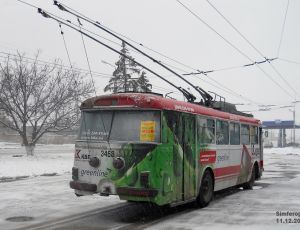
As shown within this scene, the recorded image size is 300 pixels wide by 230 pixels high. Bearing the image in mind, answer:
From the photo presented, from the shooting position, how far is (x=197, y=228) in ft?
31.6

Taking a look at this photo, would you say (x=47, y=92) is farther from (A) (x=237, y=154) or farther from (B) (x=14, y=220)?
(B) (x=14, y=220)

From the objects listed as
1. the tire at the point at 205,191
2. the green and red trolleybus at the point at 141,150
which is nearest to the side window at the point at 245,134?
the tire at the point at 205,191

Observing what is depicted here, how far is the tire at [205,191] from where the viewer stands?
1243 cm

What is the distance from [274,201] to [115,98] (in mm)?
5724

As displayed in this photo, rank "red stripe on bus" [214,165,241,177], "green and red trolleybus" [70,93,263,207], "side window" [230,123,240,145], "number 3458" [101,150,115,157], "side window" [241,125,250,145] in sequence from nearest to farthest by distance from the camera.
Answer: "green and red trolleybus" [70,93,263,207] → "number 3458" [101,150,115,157] → "red stripe on bus" [214,165,241,177] → "side window" [230,123,240,145] → "side window" [241,125,250,145]

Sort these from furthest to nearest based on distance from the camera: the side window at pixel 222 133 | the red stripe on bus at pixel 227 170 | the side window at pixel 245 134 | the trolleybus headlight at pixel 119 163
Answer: the side window at pixel 245 134, the side window at pixel 222 133, the red stripe on bus at pixel 227 170, the trolleybus headlight at pixel 119 163

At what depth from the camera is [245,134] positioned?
653 inches

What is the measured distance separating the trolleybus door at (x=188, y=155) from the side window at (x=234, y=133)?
3378 mm

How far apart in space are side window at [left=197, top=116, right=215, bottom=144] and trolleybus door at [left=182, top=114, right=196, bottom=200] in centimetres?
44

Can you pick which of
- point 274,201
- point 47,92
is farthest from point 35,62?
point 274,201

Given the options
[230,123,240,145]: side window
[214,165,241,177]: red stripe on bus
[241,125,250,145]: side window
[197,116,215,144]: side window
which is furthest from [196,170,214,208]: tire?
[241,125,250,145]: side window

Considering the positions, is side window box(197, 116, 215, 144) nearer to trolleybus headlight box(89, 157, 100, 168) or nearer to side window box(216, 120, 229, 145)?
side window box(216, 120, 229, 145)

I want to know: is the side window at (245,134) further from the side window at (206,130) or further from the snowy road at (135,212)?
the side window at (206,130)

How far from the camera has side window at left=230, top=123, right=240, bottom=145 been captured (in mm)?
15141
